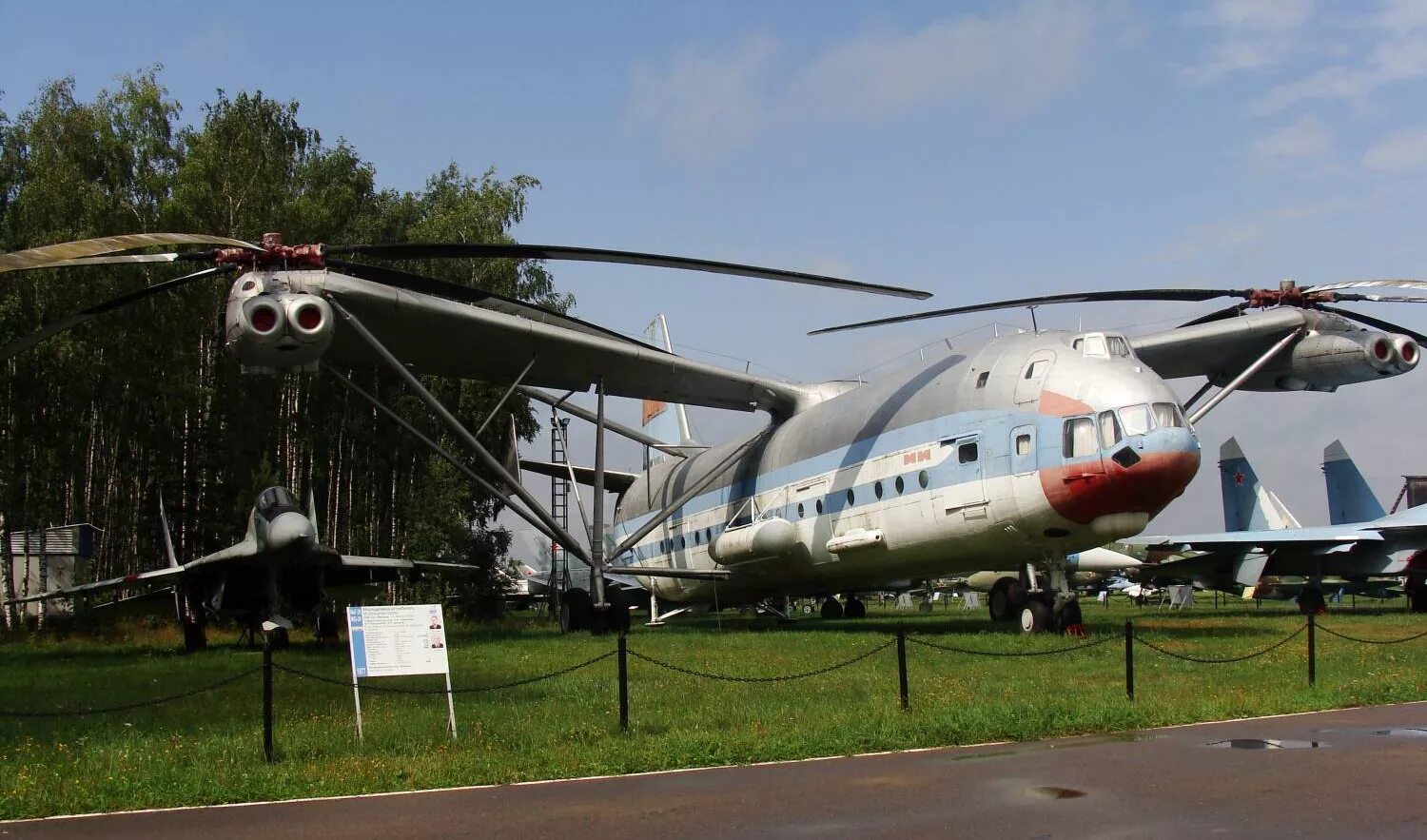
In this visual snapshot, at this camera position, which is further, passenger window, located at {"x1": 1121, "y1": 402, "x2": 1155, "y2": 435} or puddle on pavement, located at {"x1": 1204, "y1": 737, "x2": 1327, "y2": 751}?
passenger window, located at {"x1": 1121, "y1": 402, "x2": 1155, "y2": 435}

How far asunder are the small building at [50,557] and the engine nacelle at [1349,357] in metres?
28.9

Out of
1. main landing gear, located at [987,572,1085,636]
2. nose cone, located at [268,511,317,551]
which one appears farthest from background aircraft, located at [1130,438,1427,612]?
nose cone, located at [268,511,317,551]

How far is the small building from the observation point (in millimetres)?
32500

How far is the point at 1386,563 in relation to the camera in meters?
34.6

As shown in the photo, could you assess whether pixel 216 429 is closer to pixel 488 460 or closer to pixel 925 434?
pixel 488 460

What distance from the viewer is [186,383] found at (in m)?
34.8

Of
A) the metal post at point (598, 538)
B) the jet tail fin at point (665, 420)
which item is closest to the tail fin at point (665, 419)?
the jet tail fin at point (665, 420)

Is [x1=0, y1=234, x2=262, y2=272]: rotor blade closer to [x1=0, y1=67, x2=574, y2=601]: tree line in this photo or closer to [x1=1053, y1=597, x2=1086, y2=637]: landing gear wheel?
[x1=1053, y1=597, x2=1086, y2=637]: landing gear wheel

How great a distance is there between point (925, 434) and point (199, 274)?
11.9 m

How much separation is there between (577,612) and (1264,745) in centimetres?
1815

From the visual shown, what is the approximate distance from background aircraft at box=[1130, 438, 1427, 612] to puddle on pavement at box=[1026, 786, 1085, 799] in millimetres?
25706

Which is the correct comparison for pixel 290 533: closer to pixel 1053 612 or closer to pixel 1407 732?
pixel 1053 612

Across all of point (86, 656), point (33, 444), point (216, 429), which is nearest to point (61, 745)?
point (86, 656)

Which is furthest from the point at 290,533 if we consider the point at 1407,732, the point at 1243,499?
the point at 1243,499
